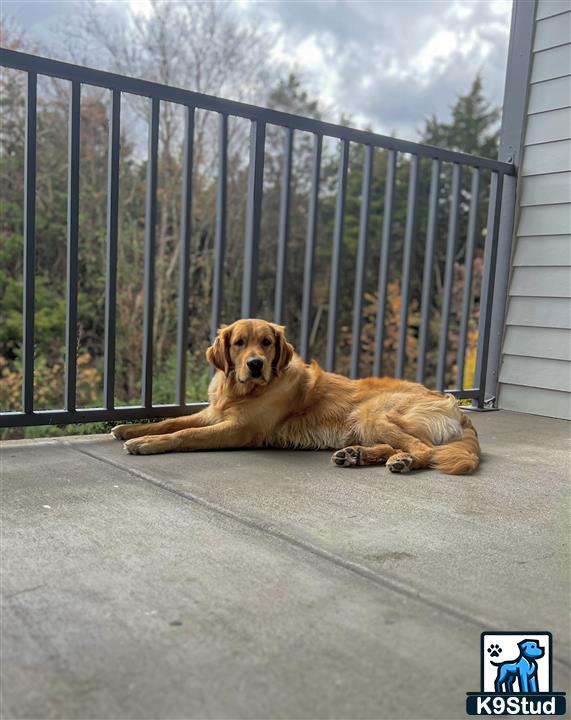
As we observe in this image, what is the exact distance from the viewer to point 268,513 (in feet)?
5.75

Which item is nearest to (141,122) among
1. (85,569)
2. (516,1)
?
(516,1)

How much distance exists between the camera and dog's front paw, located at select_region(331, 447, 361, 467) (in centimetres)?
241

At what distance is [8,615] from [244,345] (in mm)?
1586

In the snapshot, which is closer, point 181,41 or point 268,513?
point 268,513

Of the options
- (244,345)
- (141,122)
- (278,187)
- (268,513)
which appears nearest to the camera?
(268,513)

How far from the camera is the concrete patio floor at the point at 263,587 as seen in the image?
94 centimetres

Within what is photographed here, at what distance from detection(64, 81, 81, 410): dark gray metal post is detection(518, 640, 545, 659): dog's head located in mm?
1922

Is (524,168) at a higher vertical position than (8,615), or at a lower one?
higher

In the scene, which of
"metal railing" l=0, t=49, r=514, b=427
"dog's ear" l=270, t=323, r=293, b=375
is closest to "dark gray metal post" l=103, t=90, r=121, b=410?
"metal railing" l=0, t=49, r=514, b=427

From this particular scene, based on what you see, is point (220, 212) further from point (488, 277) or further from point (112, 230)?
point (488, 277)

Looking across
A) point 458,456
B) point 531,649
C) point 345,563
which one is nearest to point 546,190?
point 458,456

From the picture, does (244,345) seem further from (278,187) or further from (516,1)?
(278,187)

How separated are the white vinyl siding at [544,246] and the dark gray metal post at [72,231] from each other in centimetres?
245

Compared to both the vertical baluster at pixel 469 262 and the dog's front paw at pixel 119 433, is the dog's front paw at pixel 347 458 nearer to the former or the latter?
the dog's front paw at pixel 119 433
